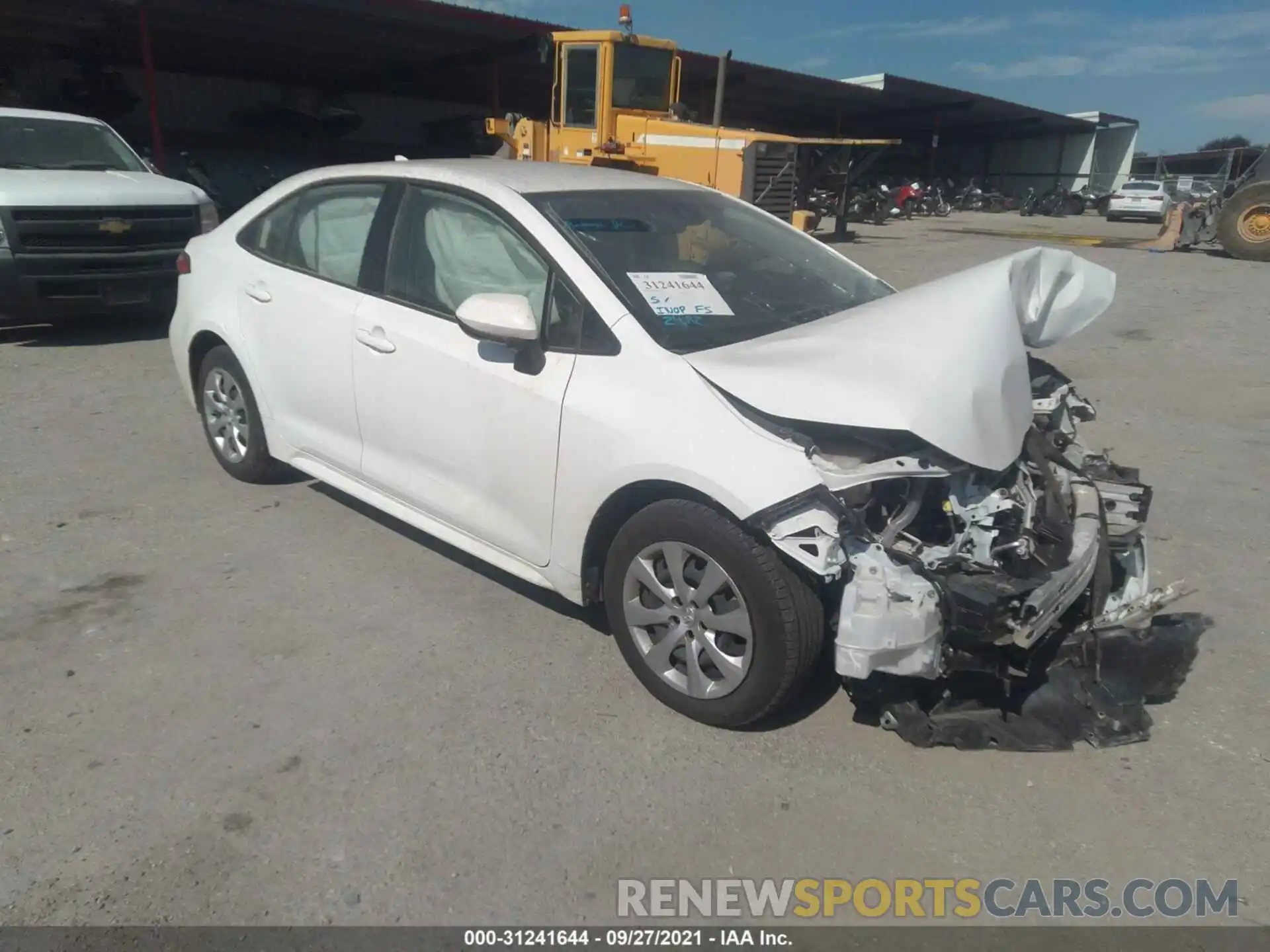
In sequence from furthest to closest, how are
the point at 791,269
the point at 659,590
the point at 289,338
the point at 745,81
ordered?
1. the point at 745,81
2. the point at 289,338
3. the point at 791,269
4. the point at 659,590

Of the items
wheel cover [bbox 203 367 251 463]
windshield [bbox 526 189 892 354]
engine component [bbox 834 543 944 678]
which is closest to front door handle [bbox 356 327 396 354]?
windshield [bbox 526 189 892 354]

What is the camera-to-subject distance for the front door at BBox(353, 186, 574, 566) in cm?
337

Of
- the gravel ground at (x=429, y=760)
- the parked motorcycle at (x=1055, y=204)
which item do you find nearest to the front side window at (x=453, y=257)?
the gravel ground at (x=429, y=760)

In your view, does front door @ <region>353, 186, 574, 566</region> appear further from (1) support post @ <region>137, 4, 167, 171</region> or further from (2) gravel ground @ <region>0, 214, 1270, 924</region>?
(1) support post @ <region>137, 4, 167, 171</region>

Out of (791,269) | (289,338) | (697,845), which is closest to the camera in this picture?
(697,845)

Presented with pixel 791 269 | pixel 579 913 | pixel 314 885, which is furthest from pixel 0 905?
pixel 791 269

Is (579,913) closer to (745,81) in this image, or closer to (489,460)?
(489,460)

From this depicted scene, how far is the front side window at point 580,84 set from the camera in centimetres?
1301

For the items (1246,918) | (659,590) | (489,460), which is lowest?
(1246,918)

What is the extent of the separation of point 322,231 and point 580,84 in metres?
9.93

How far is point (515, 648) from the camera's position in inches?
142

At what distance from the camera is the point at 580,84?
13289 mm

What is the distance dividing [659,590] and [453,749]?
32.6 inches

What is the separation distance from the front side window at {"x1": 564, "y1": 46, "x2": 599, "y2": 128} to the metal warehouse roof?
251cm
